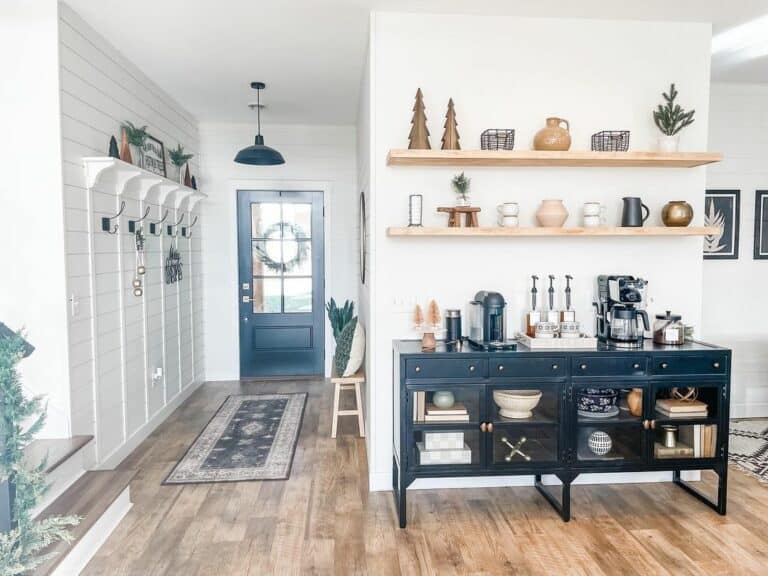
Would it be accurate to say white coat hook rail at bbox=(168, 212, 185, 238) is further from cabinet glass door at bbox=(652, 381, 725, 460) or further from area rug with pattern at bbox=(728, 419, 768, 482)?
area rug with pattern at bbox=(728, 419, 768, 482)

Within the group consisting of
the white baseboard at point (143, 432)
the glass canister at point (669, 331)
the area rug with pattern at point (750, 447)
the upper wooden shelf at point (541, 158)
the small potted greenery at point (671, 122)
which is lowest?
the area rug with pattern at point (750, 447)

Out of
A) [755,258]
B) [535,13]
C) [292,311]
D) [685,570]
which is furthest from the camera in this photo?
[292,311]

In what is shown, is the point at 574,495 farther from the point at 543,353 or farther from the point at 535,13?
the point at 535,13

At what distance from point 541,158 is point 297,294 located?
362cm

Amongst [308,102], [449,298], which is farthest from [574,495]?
[308,102]

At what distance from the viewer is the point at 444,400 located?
111 inches

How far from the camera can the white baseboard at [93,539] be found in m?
2.31

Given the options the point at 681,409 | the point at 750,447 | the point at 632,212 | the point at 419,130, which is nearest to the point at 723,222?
the point at 750,447

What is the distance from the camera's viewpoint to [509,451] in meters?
2.86

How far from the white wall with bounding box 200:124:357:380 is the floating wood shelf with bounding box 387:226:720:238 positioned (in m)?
3.00

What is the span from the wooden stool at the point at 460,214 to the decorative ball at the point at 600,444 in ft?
4.38

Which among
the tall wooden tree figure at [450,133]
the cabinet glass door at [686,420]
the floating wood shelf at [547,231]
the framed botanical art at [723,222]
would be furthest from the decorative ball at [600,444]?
the framed botanical art at [723,222]

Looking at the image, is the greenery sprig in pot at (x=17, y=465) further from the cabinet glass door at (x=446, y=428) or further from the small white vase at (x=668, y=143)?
the small white vase at (x=668, y=143)

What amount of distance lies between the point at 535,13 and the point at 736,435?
3.51 metres
